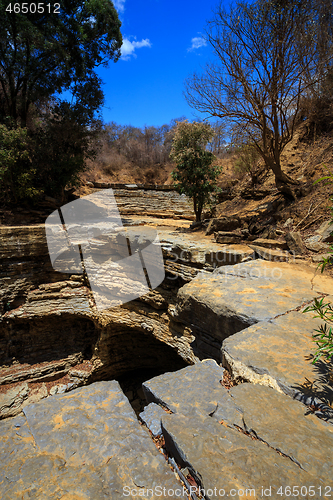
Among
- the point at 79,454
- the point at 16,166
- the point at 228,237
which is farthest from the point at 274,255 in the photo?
the point at 16,166

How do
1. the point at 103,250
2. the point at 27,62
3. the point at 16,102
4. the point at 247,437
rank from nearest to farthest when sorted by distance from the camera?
the point at 247,437 → the point at 103,250 → the point at 27,62 → the point at 16,102

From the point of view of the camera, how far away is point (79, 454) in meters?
1.01

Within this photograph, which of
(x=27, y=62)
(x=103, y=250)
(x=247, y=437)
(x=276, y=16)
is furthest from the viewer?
(x=27, y=62)

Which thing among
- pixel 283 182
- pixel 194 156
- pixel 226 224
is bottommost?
pixel 226 224

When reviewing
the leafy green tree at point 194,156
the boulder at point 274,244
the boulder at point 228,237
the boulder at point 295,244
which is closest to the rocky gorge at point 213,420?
the boulder at point 295,244

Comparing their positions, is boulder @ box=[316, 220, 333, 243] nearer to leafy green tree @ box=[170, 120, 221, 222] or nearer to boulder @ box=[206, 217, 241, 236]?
boulder @ box=[206, 217, 241, 236]

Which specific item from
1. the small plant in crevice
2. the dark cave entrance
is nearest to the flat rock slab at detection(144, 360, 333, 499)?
the small plant in crevice

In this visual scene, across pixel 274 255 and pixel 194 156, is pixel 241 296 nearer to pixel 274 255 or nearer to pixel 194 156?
pixel 274 255

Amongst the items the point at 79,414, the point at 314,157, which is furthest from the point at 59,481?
the point at 314,157

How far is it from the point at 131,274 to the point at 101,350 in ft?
10.2

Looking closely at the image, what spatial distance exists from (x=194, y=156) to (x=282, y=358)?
25.1ft

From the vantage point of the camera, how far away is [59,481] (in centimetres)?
89

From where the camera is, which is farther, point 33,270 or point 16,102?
point 16,102

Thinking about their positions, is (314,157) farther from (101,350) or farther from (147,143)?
(147,143)
